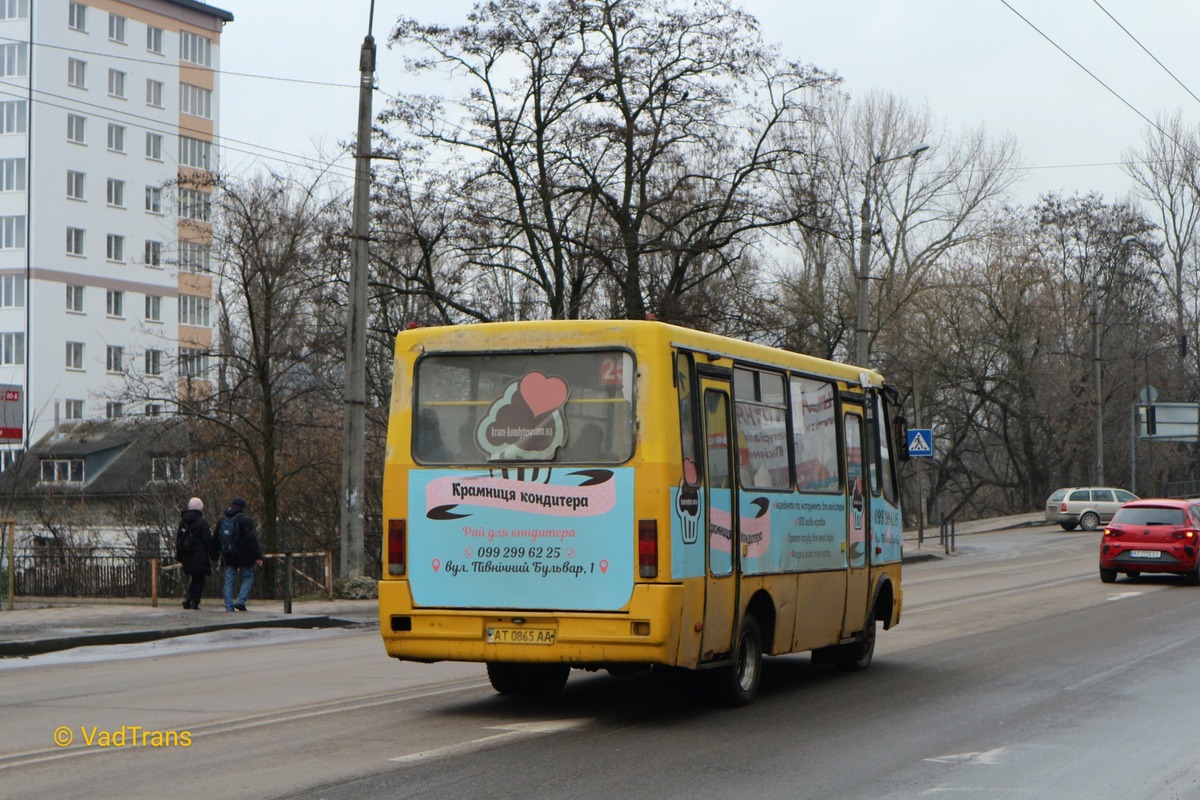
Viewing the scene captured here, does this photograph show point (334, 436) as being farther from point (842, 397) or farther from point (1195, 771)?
point (1195, 771)

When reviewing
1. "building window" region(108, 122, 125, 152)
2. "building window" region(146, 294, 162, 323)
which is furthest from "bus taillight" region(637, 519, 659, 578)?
"building window" region(146, 294, 162, 323)

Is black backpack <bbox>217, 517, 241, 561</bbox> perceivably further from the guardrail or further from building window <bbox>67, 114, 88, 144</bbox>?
building window <bbox>67, 114, 88, 144</bbox>

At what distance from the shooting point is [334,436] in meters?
43.1

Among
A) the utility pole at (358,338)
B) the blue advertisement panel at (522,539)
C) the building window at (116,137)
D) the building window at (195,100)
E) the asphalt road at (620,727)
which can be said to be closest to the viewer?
the asphalt road at (620,727)

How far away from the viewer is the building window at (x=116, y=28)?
83.1 metres

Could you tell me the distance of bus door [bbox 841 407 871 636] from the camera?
13.5 meters

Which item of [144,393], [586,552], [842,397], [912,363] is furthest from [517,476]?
[912,363]

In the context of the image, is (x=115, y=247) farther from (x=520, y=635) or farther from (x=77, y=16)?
(x=520, y=635)

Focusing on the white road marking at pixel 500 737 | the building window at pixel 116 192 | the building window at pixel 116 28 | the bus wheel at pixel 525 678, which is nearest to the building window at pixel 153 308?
the building window at pixel 116 192

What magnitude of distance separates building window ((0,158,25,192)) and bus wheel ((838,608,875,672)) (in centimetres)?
7352

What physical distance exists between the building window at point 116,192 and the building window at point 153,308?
5.55 metres

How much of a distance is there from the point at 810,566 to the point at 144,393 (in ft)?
83.8

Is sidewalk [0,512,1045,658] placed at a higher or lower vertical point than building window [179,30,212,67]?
lower

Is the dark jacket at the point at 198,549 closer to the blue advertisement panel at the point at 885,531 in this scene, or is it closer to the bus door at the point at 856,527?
the blue advertisement panel at the point at 885,531
